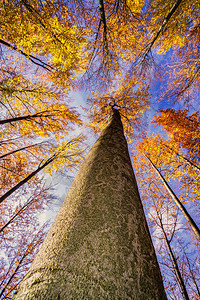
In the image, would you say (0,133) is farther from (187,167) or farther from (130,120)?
(187,167)

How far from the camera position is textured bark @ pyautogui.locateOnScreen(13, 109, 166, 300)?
1.71ft

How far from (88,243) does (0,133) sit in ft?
29.0

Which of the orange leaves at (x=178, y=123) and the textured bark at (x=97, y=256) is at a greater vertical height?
the orange leaves at (x=178, y=123)

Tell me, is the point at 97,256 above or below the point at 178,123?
below

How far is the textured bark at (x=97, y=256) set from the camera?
522mm

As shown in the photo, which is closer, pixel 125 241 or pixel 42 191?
pixel 125 241

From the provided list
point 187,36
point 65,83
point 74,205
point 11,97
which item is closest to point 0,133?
point 11,97

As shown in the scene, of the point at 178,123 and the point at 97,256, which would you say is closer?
the point at 97,256

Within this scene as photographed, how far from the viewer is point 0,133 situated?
7.12 m

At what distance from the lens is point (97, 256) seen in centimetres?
62

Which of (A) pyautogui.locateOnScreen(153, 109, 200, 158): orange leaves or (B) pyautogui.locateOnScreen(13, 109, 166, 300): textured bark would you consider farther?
(A) pyautogui.locateOnScreen(153, 109, 200, 158): orange leaves

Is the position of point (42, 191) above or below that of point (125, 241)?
above

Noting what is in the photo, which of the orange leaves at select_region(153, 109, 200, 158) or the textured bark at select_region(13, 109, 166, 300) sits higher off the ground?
the orange leaves at select_region(153, 109, 200, 158)

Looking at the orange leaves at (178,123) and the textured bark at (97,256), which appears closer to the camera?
the textured bark at (97,256)
